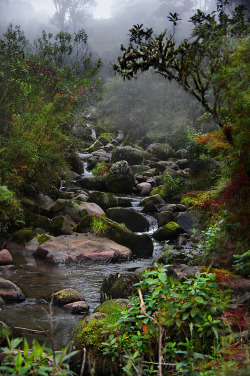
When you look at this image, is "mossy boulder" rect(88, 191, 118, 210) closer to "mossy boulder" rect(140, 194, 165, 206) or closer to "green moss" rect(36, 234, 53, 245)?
"mossy boulder" rect(140, 194, 165, 206)

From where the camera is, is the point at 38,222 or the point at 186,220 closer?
the point at 38,222

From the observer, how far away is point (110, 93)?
32.8 m

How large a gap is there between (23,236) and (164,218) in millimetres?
5219

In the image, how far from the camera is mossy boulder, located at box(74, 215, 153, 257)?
377 inches

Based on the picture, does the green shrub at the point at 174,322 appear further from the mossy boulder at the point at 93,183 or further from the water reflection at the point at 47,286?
the mossy boulder at the point at 93,183

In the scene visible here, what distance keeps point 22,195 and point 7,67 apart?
3.74 m

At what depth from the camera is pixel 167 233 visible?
1115cm

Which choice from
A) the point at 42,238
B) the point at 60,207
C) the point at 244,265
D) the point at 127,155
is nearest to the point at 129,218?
the point at 60,207

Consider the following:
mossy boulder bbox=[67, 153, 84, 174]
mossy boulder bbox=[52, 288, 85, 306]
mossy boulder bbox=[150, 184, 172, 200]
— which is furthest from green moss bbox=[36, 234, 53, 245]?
mossy boulder bbox=[67, 153, 84, 174]

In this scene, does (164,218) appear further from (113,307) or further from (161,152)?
(161,152)

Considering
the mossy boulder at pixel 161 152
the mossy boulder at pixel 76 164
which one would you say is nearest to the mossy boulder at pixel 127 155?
the mossy boulder at pixel 76 164

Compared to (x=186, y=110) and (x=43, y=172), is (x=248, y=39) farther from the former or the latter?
(x=186, y=110)

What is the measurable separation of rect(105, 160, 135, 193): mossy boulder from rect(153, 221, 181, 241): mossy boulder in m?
4.98

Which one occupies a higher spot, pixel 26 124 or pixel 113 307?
pixel 26 124
